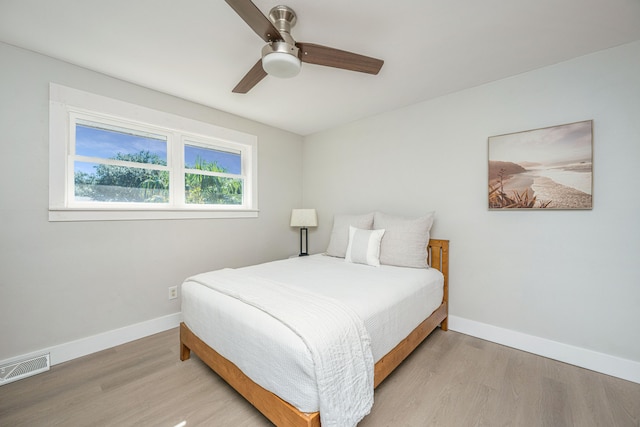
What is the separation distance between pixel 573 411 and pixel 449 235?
58.2 inches

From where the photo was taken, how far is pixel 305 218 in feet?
11.9

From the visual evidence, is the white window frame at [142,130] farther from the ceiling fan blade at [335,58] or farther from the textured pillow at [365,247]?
the ceiling fan blade at [335,58]

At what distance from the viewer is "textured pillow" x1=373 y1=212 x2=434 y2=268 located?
8.00ft

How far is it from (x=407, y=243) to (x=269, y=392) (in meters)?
1.76

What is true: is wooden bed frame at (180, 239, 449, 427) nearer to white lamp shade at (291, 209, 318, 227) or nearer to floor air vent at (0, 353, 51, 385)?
floor air vent at (0, 353, 51, 385)

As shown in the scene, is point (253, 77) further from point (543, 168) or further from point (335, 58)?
point (543, 168)

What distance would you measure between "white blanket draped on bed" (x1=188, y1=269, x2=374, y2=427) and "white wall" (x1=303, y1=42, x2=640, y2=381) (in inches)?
68.1

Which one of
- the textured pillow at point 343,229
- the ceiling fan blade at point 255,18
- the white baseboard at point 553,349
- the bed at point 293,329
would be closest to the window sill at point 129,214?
the bed at point 293,329

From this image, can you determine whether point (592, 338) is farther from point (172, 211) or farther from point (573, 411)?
point (172, 211)

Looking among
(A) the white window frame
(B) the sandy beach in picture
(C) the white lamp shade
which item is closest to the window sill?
(A) the white window frame

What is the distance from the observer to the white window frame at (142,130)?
204 centimetres

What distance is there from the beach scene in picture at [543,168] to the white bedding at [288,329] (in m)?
1.01

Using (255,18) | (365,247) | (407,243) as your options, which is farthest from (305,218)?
(255,18)

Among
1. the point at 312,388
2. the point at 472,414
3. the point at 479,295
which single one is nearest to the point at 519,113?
the point at 479,295
